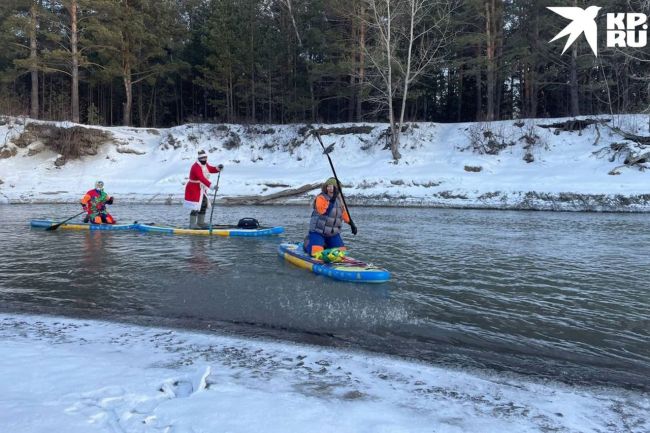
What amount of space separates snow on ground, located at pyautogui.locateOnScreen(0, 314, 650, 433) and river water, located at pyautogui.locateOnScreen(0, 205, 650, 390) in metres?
0.59

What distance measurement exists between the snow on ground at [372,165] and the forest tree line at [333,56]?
8.36 ft

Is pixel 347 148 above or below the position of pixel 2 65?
below

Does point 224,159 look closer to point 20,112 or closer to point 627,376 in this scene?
point 20,112

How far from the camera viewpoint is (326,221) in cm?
923

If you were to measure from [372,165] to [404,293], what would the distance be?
68.3 feet

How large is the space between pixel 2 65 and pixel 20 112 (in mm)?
12605

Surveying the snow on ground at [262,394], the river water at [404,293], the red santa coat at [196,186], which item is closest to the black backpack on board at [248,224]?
the river water at [404,293]

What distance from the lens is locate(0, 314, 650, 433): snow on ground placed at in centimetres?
318

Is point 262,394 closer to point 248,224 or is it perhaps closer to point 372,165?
point 248,224

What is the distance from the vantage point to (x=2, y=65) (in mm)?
42812

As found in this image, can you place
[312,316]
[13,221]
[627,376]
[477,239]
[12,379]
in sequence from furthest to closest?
1. [13,221]
2. [477,239]
3. [312,316]
4. [627,376]
5. [12,379]

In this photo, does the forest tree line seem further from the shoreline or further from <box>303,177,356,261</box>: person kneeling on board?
<box>303,177,356,261</box>: person kneeling on board

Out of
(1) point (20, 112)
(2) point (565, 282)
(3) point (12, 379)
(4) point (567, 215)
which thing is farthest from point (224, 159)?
(3) point (12, 379)

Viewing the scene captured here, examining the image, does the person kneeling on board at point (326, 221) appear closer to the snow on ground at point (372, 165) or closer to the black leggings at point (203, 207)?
the black leggings at point (203, 207)
